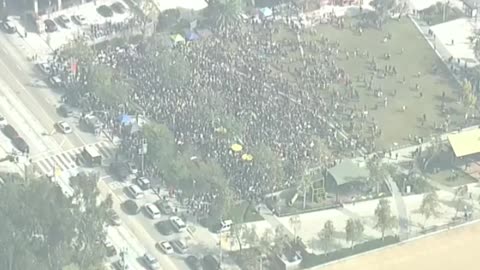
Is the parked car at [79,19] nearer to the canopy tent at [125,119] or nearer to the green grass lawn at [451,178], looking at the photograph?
the canopy tent at [125,119]

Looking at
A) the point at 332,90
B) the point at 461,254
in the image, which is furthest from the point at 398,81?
the point at 461,254

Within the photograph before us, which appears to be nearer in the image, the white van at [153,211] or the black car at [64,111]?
the white van at [153,211]

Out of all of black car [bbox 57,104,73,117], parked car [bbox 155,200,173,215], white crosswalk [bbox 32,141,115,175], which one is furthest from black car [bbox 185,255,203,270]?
black car [bbox 57,104,73,117]

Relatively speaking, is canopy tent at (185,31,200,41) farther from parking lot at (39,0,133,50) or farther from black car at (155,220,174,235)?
black car at (155,220,174,235)

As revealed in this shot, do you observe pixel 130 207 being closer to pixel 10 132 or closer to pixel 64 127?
pixel 64 127

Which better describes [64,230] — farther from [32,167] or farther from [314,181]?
[314,181]

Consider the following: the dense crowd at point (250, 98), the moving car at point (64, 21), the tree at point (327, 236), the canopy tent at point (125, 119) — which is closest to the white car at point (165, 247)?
the dense crowd at point (250, 98)
